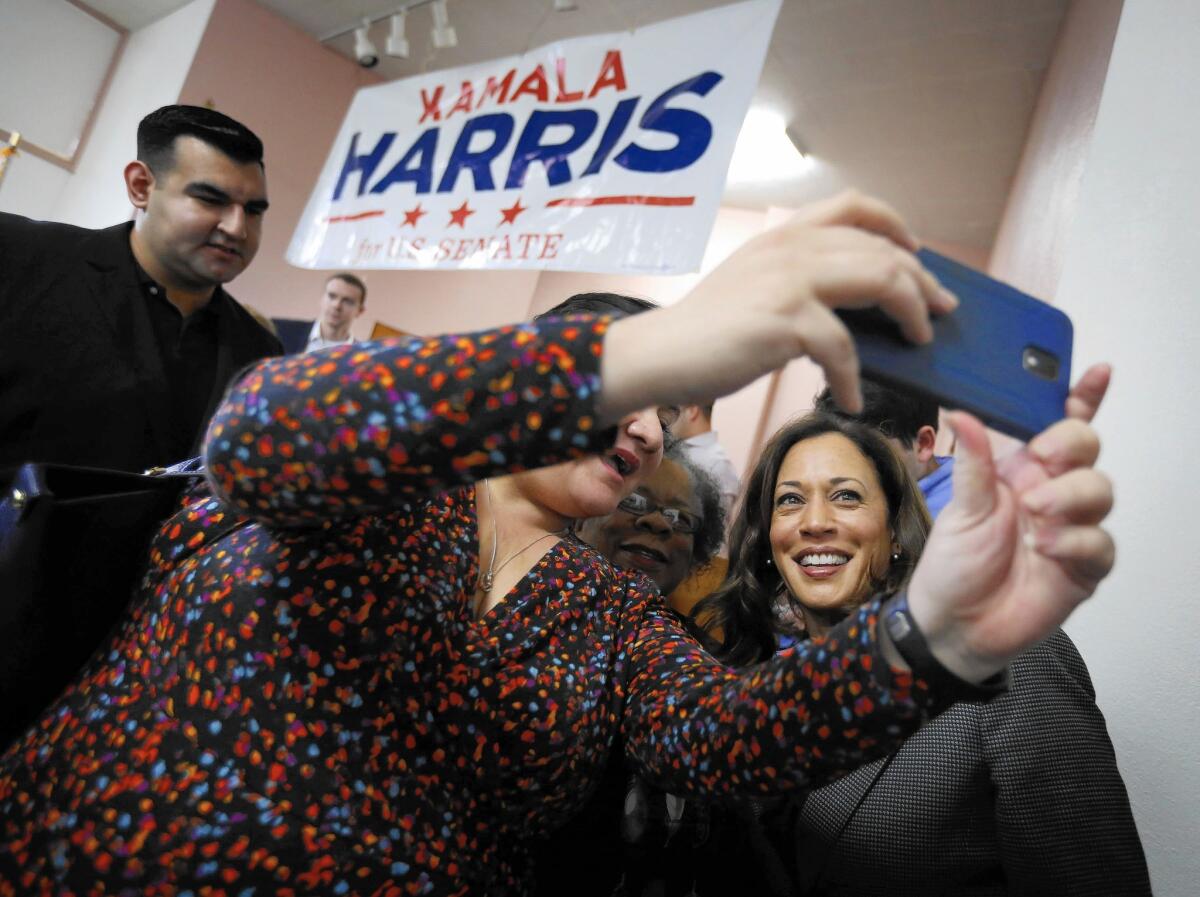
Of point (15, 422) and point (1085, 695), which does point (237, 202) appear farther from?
point (1085, 695)

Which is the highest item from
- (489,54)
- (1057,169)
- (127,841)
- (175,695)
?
(489,54)

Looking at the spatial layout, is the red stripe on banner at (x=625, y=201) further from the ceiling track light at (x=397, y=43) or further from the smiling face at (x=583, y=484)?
the ceiling track light at (x=397, y=43)

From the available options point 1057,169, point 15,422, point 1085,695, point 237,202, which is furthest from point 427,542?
point 1057,169

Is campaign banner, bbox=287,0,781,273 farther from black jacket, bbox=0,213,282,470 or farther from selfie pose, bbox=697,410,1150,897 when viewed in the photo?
black jacket, bbox=0,213,282,470

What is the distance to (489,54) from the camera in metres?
4.92

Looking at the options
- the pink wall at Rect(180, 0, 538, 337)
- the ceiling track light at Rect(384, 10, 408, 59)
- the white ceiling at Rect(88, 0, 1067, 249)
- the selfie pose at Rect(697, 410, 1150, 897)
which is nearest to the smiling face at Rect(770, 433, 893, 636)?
the selfie pose at Rect(697, 410, 1150, 897)

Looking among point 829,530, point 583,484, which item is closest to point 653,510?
point 829,530

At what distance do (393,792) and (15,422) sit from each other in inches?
53.5

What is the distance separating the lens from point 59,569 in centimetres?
82

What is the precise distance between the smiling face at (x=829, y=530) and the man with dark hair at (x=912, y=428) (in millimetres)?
192

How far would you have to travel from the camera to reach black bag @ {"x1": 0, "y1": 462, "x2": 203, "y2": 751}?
80 centimetres

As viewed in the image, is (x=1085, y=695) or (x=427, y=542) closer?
(x=427, y=542)

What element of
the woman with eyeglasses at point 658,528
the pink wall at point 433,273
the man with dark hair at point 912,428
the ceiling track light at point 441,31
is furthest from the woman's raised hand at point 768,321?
the ceiling track light at point 441,31

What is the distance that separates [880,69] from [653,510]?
313 centimetres
